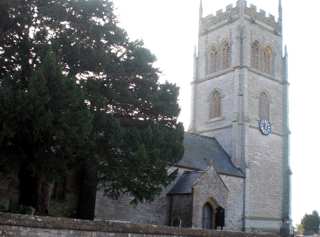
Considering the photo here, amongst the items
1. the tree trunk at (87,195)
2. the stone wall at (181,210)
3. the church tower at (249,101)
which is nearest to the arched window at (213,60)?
the church tower at (249,101)

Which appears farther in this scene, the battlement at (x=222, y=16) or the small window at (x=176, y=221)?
the battlement at (x=222, y=16)

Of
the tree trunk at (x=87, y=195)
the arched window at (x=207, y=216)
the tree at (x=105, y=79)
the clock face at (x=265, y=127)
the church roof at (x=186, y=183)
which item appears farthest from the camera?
the clock face at (x=265, y=127)

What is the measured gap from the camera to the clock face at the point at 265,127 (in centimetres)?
→ 4128

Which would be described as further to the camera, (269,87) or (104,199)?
(269,87)

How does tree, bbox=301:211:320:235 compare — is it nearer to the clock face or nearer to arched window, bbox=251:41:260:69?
the clock face

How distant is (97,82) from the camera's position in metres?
20.5

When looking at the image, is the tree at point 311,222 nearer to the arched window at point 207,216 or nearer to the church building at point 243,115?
the church building at point 243,115

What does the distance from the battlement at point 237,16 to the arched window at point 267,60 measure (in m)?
2.51

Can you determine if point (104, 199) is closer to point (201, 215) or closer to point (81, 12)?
point (201, 215)

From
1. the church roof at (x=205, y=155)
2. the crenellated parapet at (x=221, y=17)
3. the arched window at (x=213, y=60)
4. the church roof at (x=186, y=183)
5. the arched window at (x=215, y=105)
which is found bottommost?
the church roof at (x=186, y=183)

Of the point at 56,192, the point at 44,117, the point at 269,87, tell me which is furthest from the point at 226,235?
the point at 269,87

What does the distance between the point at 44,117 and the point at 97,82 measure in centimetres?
448

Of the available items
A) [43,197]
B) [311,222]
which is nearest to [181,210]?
[43,197]

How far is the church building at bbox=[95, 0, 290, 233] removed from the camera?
37.6m
